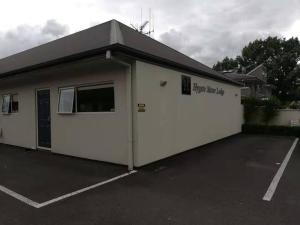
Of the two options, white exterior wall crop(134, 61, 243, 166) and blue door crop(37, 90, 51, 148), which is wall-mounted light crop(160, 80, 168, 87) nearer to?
white exterior wall crop(134, 61, 243, 166)

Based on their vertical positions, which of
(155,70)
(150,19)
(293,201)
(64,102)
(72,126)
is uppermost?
(150,19)

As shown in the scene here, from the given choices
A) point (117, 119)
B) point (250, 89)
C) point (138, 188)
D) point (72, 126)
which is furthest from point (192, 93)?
point (250, 89)

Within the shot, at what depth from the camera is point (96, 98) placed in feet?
23.7

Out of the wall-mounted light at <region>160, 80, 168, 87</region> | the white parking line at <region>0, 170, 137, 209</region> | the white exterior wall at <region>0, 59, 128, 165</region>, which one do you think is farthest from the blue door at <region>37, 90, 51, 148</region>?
the wall-mounted light at <region>160, 80, 168, 87</region>

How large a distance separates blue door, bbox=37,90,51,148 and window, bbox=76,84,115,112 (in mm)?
1744

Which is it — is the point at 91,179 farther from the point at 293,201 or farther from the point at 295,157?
the point at 295,157

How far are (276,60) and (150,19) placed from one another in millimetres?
26483

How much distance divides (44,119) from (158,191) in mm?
5814

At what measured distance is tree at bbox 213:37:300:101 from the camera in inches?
1292

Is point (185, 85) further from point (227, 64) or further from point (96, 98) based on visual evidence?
point (227, 64)

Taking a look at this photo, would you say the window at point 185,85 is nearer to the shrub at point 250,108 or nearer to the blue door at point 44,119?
the blue door at point 44,119

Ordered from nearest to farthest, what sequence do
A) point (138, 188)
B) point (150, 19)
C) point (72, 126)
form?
point (138, 188) < point (72, 126) < point (150, 19)

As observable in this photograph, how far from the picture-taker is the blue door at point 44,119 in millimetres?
8742

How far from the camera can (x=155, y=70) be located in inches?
279
